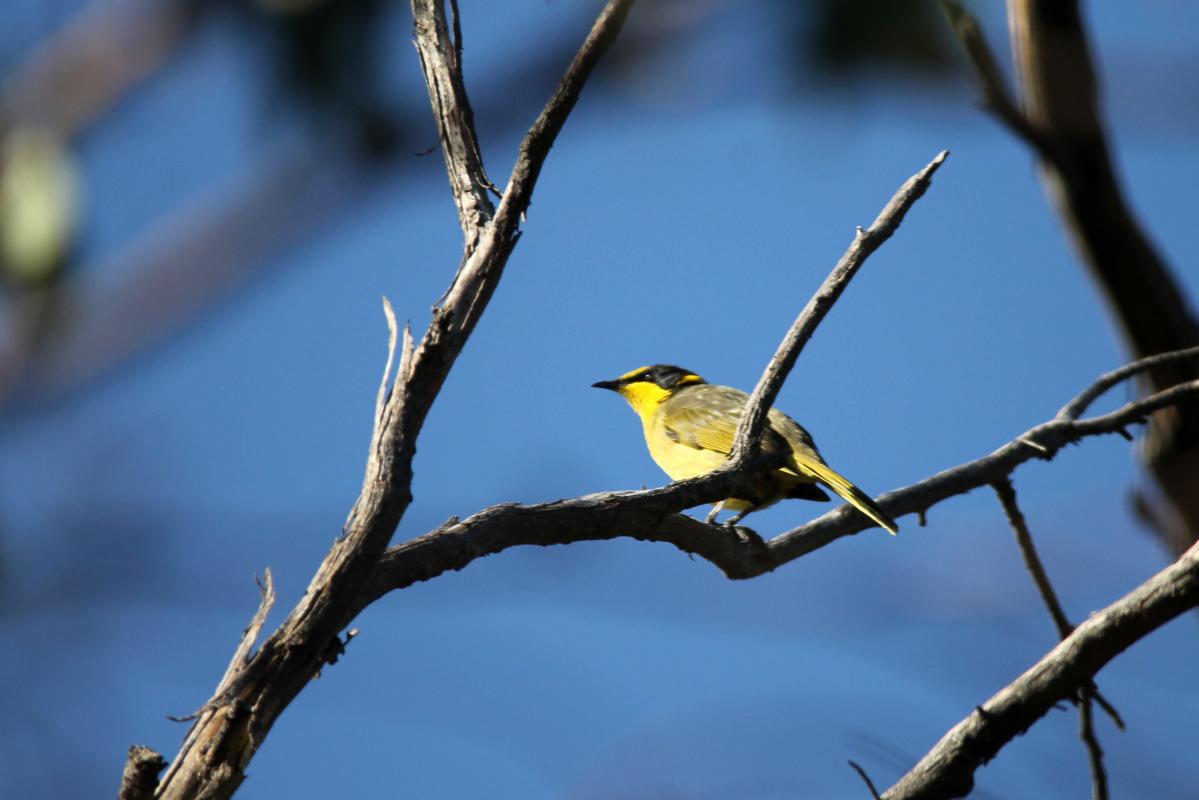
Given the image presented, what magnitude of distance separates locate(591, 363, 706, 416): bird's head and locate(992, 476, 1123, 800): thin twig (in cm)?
406

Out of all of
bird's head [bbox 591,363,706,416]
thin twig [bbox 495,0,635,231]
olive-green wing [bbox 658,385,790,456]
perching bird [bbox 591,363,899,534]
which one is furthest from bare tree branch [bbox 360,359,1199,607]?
bird's head [bbox 591,363,706,416]

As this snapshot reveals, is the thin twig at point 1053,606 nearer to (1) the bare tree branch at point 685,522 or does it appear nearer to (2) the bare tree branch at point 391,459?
(1) the bare tree branch at point 685,522

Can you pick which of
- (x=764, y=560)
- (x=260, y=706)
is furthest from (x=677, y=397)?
(x=260, y=706)

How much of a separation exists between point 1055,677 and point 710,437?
333 cm

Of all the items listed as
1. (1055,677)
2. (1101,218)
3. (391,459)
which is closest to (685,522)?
(1055,677)

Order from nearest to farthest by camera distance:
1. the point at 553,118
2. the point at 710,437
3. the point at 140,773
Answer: the point at 140,773, the point at 553,118, the point at 710,437

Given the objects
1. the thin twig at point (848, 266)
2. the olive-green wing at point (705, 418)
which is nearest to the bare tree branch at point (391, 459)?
the thin twig at point (848, 266)

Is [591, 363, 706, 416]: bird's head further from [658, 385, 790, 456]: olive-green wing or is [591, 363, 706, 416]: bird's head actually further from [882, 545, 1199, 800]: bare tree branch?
[882, 545, 1199, 800]: bare tree branch

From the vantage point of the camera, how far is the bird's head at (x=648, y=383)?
26.5ft

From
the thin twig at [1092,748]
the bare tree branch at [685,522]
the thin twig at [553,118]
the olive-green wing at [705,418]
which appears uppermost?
the olive-green wing at [705,418]

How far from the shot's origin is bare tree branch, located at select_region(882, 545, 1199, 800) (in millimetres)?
2734

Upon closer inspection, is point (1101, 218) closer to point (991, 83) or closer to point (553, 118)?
point (991, 83)

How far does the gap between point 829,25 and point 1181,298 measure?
285 cm

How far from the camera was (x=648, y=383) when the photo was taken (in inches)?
322
